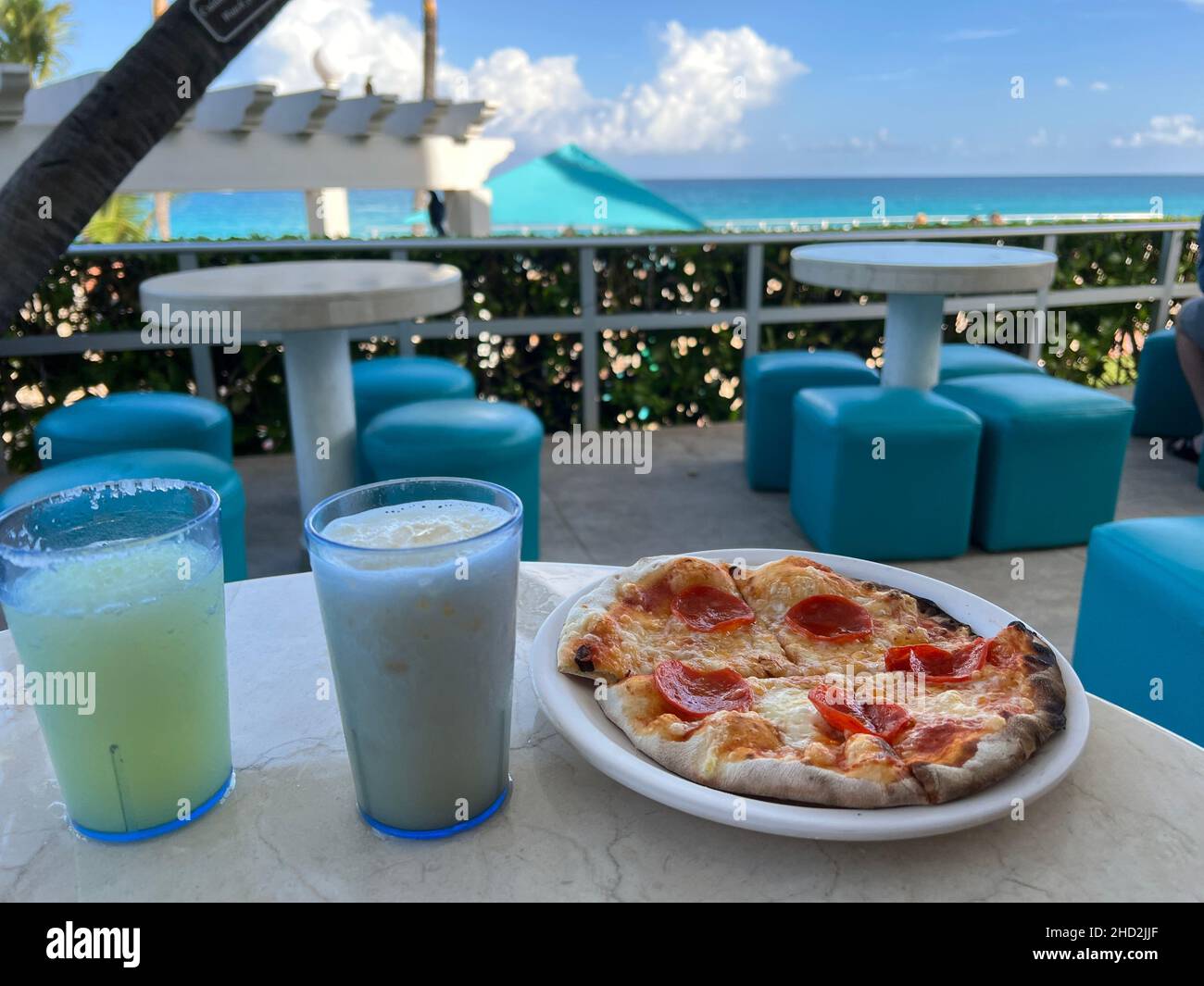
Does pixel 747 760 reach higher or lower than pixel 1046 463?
higher

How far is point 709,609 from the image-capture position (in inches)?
45.9

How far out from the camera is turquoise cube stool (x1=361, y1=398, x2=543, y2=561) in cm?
317

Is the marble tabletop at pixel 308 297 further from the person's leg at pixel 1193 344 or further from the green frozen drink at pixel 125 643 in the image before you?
the person's leg at pixel 1193 344

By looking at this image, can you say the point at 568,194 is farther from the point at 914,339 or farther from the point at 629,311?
the point at 914,339

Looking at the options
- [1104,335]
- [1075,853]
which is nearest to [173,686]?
[1075,853]

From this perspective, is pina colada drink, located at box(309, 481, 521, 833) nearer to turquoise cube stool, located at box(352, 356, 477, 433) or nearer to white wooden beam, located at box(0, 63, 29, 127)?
turquoise cube stool, located at box(352, 356, 477, 433)

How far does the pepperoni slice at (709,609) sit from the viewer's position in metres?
1.13

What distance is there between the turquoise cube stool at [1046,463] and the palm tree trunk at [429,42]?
1069 cm

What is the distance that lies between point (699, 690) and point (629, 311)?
4.85m

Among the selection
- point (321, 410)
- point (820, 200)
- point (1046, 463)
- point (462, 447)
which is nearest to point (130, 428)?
point (321, 410)
